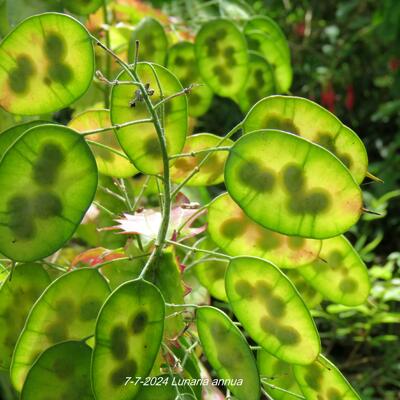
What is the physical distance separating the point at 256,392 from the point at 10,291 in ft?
0.70

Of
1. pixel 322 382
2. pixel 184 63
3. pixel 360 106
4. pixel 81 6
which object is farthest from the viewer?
pixel 360 106

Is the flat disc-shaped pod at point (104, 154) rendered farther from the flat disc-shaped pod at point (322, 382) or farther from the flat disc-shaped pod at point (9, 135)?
the flat disc-shaped pod at point (322, 382)

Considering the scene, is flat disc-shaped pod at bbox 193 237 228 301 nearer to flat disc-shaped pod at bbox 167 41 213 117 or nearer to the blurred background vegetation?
flat disc-shaped pod at bbox 167 41 213 117

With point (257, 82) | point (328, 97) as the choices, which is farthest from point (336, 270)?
point (328, 97)

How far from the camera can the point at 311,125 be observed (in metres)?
0.50

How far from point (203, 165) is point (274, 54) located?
36cm

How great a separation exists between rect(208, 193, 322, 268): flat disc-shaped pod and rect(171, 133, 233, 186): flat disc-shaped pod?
44 millimetres

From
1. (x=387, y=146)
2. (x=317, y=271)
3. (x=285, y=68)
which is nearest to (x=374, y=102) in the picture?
(x=387, y=146)

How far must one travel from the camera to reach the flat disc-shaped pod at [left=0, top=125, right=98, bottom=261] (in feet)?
1.47

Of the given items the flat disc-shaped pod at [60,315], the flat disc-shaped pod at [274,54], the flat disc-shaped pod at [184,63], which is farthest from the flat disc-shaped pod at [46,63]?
the flat disc-shaped pod at [274,54]

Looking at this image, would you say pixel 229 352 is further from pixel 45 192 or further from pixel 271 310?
pixel 45 192

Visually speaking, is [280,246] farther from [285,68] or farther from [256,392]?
[285,68]

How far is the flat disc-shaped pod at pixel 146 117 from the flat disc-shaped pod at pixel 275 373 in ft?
0.69

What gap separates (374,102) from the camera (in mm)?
1990
